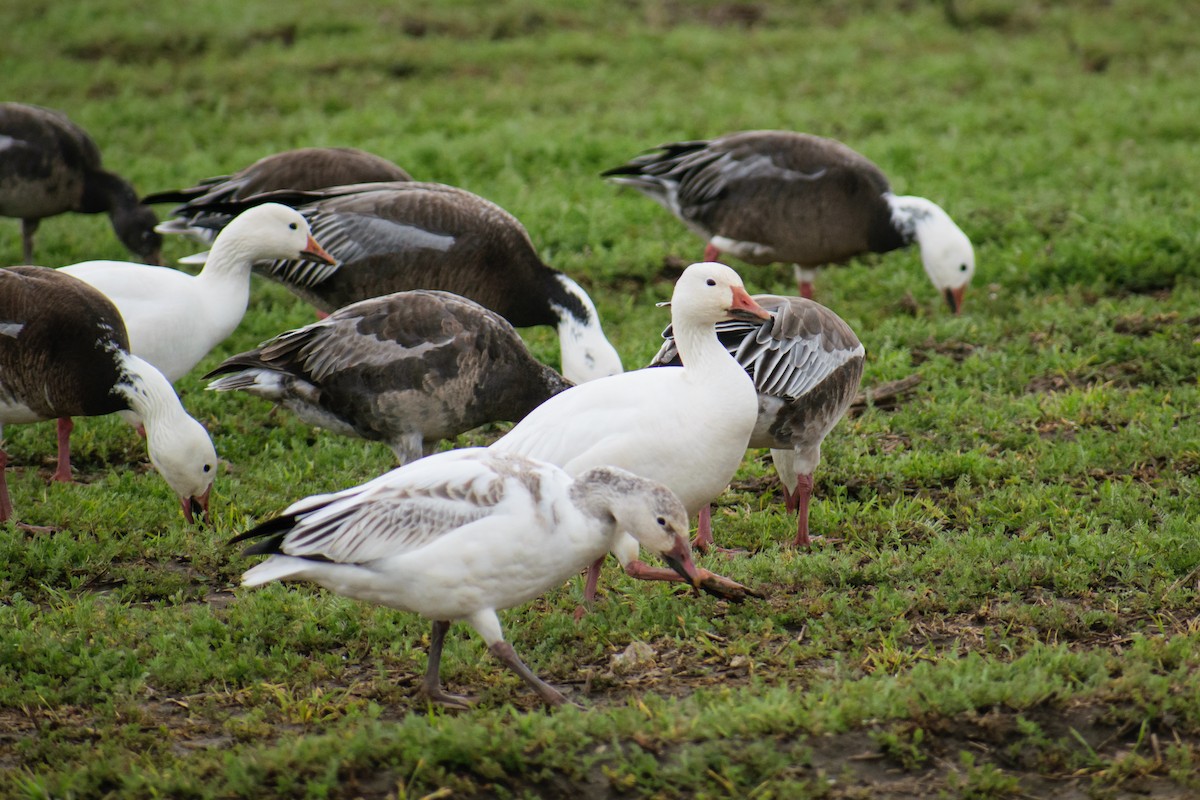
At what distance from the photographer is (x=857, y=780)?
411 centimetres

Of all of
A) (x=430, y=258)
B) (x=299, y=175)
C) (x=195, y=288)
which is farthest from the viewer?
(x=299, y=175)

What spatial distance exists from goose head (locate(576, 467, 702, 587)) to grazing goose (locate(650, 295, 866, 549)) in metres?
1.48

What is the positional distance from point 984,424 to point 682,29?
8.69 meters

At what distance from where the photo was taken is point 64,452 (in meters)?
7.08

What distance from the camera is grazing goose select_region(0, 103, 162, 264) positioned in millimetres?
9641

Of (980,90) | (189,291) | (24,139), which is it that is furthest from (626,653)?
(980,90)

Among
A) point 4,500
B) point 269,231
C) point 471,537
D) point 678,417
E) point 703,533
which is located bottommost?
point 4,500

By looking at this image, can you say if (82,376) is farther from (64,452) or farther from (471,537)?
(471,537)

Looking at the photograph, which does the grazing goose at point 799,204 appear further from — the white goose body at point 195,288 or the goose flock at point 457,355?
the white goose body at point 195,288

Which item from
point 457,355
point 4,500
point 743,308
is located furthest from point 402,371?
point 4,500

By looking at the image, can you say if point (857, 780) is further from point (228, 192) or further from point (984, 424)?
point (228, 192)

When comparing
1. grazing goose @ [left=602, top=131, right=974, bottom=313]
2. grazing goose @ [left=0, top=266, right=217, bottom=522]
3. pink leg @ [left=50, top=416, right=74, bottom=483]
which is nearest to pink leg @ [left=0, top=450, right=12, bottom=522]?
grazing goose @ [left=0, top=266, right=217, bottom=522]

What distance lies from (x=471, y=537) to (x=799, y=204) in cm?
530

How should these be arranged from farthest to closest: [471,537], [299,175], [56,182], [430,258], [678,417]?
[56,182] < [299,175] < [430,258] < [678,417] < [471,537]
